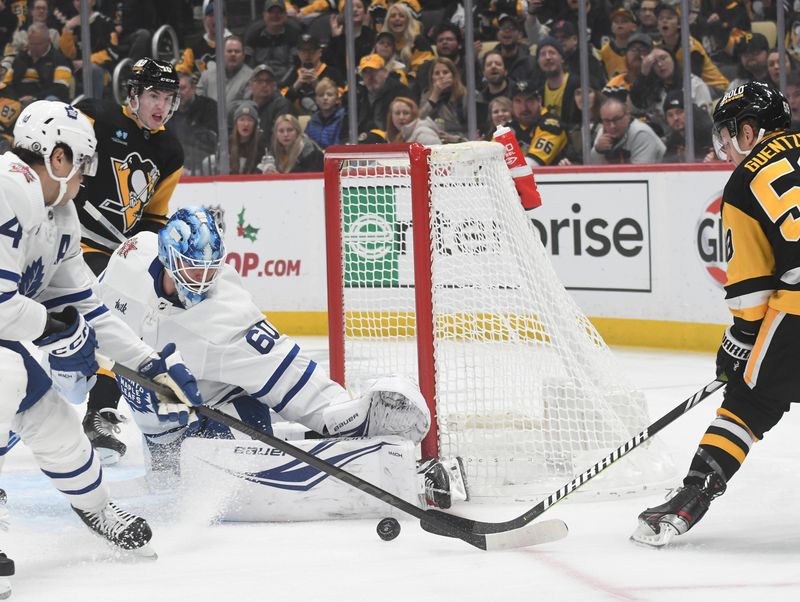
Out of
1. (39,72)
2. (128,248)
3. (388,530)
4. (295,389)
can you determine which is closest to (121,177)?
(128,248)

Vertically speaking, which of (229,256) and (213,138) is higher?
(213,138)

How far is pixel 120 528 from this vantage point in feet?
8.94

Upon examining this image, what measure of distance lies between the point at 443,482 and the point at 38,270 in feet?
3.57

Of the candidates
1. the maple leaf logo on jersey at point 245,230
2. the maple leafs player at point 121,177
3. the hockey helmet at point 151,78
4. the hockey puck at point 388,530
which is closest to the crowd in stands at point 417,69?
the maple leaf logo on jersey at point 245,230

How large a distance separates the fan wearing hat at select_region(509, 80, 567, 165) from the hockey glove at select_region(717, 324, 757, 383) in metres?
3.31

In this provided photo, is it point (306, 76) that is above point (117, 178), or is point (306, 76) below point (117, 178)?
above

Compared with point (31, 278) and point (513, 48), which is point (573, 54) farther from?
point (31, 278)

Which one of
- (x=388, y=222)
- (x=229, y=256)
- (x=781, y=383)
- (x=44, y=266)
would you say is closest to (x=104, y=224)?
(x=388, y=222)

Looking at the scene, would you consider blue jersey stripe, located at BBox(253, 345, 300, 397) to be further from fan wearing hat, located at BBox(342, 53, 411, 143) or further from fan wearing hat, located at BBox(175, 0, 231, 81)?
fan wearing hat, located at BBox(175, 0, 231, 81)

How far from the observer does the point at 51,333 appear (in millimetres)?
2553

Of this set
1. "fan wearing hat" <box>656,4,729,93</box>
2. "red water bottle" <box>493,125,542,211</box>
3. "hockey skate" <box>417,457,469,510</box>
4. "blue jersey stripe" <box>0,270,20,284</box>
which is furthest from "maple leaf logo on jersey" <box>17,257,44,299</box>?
"fan wearing hat" <box>656,4,729,93</box>

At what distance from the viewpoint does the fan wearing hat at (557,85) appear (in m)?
5.99

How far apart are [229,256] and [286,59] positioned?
3.57 feet

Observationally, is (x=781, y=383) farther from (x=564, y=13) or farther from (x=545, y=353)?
(x=564, y=13)
